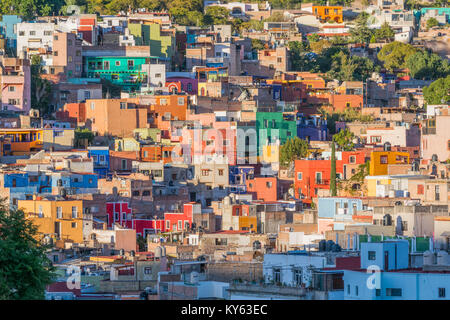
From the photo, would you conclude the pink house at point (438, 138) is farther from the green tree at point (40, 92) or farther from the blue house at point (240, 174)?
the green tree at point (40, 92)

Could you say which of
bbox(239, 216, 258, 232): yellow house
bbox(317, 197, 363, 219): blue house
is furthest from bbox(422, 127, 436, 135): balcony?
bbox(317, 197, 363, 219): blue house

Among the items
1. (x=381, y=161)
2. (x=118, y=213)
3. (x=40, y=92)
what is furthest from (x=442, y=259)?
(x=40, y=92)

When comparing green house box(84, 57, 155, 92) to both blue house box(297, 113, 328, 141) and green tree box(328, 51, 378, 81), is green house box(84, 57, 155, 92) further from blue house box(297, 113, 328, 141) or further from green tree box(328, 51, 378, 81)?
green tree box(328, 51, 378, 81)

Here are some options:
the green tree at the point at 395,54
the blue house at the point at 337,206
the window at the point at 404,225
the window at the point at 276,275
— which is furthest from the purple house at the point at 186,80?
the window at the point at 276,275

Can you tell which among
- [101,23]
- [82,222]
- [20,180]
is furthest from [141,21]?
[82,222]

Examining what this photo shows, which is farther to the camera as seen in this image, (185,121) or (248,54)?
Answer: (248,54)

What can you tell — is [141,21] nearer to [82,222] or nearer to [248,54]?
[248,54]

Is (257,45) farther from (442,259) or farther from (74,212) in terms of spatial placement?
(442,259)
